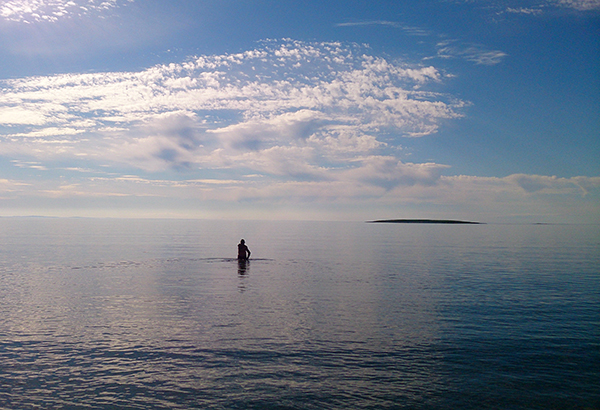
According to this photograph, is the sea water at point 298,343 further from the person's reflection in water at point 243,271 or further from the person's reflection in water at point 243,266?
the person's reflection in water at point 243,266

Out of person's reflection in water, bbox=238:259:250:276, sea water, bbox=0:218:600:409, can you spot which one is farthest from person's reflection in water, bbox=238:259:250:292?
sea water, bbox=0:218:600:409

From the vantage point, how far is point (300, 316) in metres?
26.8

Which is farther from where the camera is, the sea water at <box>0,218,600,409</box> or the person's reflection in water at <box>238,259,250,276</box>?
the person's reflection in water at <box>238,259,250,276</box>

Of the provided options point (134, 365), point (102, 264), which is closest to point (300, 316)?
point (134, 365)

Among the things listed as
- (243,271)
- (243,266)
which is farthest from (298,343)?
(243,266)

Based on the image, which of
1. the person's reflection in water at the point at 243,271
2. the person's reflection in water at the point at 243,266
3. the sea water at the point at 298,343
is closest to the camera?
the sea water at the point at 298,343

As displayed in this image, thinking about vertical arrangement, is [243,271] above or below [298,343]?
above

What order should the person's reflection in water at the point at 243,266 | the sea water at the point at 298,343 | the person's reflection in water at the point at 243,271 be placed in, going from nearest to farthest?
1. the sea water at the point at 298,343
2. the person's reflection in water at the point at 243,271
3. the person's reflection in water at the point at 243,266

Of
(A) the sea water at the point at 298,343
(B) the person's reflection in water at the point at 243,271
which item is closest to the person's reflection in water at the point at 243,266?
(B) the person's reflection in water at the point at 243,271

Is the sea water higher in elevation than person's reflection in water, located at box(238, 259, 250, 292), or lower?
lower

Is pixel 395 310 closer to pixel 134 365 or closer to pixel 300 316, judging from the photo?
pixel 300 316

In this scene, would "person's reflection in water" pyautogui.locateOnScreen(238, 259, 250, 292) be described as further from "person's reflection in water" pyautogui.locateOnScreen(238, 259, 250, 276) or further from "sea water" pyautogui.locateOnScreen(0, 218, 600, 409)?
Answer: "sea water" pyautogui.locateOnScreen(0, 218, 600, 409)

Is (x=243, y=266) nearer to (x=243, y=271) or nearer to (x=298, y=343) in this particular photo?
(x=243, y=271)

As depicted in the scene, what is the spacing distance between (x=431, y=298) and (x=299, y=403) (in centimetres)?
2117
